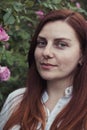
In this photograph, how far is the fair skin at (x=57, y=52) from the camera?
2.68m

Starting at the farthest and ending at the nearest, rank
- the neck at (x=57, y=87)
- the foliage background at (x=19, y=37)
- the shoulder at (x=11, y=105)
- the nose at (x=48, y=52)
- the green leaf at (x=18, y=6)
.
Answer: the foliage background at (x=19, y=37), the green leaf at (x=18, y=6), the shoulder at (x=11, y=105), the neck at (x=57, y=87), the nose at (x=48, y=52)

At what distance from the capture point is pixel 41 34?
275 centimetres

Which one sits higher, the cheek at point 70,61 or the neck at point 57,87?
the cheek at point 70,61

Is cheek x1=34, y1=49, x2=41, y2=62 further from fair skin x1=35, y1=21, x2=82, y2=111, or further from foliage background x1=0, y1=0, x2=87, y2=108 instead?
foliage background x1=0, y1=0, x2=87, y2=108

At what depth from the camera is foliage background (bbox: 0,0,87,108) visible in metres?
3.59

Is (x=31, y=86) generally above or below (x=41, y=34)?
below

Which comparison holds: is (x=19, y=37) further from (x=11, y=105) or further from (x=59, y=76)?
(x=59, y=76)

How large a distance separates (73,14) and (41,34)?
192mm

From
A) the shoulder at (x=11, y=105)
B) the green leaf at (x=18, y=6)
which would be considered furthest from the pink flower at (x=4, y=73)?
the shoulder at (x=11, y=105)

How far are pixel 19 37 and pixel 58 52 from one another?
1291 millimetres

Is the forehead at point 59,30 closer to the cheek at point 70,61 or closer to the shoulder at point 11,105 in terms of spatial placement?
the cheek at point 70,61

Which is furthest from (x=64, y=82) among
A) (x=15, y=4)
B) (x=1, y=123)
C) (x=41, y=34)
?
(x=15, y=4)

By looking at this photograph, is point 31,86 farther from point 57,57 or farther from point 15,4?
point 15,4

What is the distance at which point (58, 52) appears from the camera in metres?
2.68
